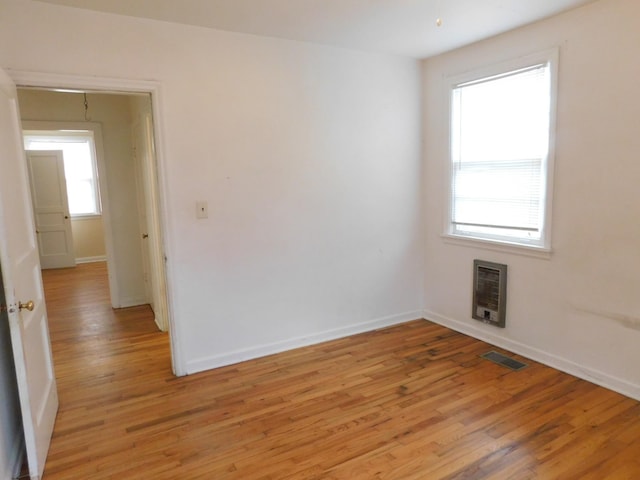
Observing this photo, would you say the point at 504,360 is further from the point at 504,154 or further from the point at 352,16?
the point at 352,16

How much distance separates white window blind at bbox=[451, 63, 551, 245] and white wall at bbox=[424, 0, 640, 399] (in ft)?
0.52

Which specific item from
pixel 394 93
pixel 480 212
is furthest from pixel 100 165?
pixel 480 212

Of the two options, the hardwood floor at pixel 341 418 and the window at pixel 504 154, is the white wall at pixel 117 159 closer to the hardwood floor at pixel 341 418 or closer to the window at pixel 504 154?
the hardwood floor at pixel 341 418

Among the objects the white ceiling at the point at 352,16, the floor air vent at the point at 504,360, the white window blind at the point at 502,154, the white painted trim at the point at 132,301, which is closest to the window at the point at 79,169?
the white painted trim at the point at 132,301

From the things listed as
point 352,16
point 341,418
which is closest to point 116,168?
point 352,16

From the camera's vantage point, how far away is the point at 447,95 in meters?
3.78

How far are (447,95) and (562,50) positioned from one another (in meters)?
1.04

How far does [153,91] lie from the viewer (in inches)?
113

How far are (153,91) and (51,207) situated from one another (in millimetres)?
5720

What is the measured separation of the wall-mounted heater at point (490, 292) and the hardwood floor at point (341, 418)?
0.84 ft

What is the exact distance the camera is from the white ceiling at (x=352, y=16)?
2584 mm

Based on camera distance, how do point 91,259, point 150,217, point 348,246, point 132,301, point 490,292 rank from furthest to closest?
point 91,259, point 132,301, point 150,217, point 348,246, point 490,292

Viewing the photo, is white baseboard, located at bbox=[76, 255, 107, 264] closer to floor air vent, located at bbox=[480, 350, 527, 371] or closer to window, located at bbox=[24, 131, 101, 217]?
window, located at bbox=[24, 131, 101, 217]

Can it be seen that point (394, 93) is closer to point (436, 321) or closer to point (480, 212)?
point (480, 212)
